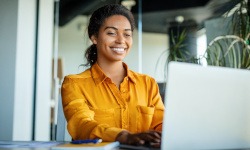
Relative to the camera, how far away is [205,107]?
1.16 meters

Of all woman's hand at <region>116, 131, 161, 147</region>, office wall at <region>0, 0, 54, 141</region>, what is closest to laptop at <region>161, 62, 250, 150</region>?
woman's hand at <region>116, 131, 161, 147</region>

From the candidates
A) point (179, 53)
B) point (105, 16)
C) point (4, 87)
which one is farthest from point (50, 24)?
point (105, 16)

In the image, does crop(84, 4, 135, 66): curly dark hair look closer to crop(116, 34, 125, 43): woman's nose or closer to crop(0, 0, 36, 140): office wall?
crop(116, 34, 125, 43): woman's nose

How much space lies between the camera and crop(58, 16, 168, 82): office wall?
6875 mm

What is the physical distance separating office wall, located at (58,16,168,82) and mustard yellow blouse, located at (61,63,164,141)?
3.55 metres

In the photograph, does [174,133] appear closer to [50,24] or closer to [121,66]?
[121,66]

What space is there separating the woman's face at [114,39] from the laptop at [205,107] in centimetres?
89

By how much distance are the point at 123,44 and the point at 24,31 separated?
80.5 inches

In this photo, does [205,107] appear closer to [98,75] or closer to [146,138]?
[146,138]

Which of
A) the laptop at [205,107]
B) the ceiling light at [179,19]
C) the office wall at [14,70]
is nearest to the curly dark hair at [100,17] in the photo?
the laptop at [205,107]

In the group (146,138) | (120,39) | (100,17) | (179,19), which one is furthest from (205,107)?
(179,19)

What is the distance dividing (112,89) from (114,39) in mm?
269

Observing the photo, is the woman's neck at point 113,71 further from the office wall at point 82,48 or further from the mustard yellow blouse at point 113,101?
the office wall at point 82,48

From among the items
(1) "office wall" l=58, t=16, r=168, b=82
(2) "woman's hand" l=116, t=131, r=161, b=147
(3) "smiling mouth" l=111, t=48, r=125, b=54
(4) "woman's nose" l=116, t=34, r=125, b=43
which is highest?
(1) "office wall" l=58, t=16, r=168, b=82
